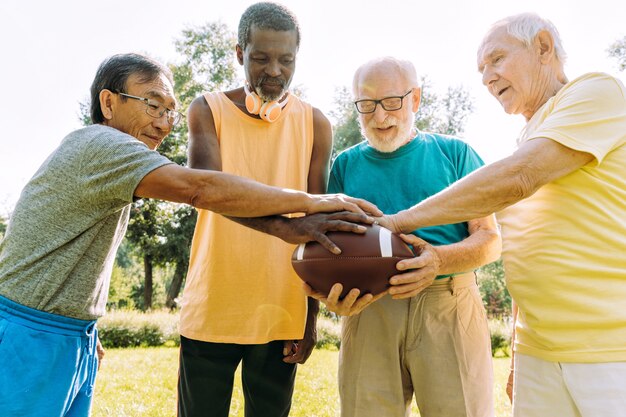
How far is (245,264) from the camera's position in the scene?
9.96 feet

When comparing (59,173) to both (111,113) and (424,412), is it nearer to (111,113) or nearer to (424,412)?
(111,113)

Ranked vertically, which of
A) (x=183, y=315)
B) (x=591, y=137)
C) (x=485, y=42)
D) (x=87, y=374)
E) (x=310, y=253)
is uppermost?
(x=485, y=42)

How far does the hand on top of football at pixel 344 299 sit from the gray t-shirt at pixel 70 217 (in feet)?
3.45

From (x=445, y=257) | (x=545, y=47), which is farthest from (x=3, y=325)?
(x=545, y=47)

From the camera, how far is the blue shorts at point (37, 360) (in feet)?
7.53

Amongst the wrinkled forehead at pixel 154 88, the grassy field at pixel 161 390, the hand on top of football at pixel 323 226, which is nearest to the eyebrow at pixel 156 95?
the wrinkled forehead at pixel 154 88

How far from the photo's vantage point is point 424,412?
281 centimetres

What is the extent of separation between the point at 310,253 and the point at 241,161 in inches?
33.0

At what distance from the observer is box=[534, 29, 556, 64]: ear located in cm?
264

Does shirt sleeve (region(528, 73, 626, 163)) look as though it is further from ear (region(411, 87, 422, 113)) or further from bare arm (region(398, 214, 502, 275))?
ear (region(411, 87, 422, 113))

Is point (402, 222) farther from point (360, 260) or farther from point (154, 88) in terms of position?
point (154, 88)

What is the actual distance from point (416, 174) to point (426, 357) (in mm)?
1062

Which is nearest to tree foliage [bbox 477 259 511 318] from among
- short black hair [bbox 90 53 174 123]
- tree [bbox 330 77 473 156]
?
tree [bbox 330 77 473 156]

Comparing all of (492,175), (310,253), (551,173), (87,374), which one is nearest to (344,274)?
(310,253)
